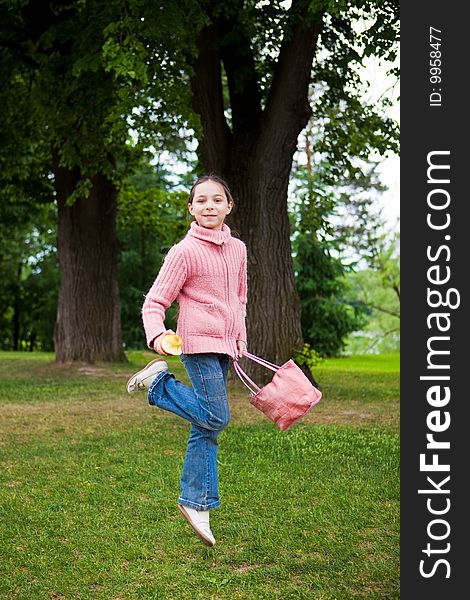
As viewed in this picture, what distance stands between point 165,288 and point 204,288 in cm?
24

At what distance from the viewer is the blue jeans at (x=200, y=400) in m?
4.69

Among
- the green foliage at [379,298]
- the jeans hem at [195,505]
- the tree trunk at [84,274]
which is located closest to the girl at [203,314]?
the jeans hem at [195,505]

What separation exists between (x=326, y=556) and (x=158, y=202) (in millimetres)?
17532

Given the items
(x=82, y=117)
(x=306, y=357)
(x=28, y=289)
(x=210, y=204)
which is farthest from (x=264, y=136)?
(x=28, y=289)

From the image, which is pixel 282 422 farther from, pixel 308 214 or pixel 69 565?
pixel 308 214

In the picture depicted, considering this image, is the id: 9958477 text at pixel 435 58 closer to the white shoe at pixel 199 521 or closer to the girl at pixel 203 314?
the girl at pixel 203 314

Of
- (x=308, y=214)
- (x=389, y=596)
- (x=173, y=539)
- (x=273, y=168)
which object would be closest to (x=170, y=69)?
(x=273, y=168)

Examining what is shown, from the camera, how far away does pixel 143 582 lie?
503 centimetres

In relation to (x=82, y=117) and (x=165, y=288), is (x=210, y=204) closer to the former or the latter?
(x=165, y=288)

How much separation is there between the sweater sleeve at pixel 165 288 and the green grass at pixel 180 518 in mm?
1490

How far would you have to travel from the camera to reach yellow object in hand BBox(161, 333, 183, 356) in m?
4.17

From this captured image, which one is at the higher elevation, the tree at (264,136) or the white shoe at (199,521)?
the tree at (264,136)

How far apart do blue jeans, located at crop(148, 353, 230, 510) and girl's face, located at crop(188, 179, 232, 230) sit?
667mm

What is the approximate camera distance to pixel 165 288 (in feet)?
14.9
